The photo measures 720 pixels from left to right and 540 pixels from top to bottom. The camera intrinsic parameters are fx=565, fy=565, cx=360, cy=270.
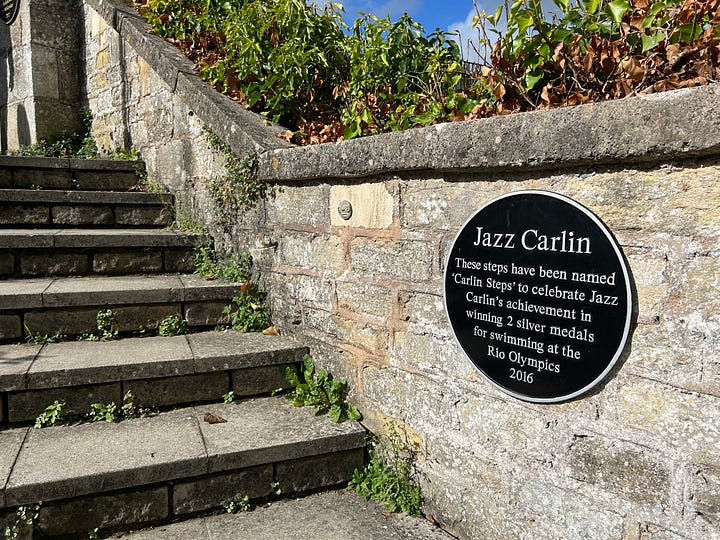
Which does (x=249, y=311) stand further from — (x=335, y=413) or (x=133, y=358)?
(x=335, y=413)

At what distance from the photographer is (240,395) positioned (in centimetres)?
311

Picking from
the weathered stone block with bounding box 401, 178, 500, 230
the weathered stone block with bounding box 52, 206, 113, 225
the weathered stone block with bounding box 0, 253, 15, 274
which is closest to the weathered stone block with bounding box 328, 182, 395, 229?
the weathered stone block with bounding box 401, 178, 500, 230

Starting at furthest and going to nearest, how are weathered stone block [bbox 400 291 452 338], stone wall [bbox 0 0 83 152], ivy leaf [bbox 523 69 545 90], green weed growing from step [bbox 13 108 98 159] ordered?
stone wall [bbox 0 0 83 152], green weed growing from step [bbox 13 108 98 159], weathered stone block [bbox 400 291 452 338], ivy leaf [bbox 523 69 545 90]

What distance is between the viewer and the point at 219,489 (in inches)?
98.8

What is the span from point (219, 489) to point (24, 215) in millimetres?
2849

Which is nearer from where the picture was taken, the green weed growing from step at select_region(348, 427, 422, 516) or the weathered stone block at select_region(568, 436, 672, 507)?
the weathered stone block at select_region(568, 436, 672, 507)

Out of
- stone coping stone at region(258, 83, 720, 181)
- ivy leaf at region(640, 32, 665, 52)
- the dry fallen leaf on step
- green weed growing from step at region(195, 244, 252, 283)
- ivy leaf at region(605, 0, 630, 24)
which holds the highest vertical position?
ivy leaf at region(605, 0, 630, 24)

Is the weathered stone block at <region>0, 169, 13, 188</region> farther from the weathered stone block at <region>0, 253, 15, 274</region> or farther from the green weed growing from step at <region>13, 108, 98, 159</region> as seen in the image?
the green weed growing from step at <region>13, 108, 98, 159</region>

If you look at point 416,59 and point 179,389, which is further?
point 416,59

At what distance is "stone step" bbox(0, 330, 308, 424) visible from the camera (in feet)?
8.88

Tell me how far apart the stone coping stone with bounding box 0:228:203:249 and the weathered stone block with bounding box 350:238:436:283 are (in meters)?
1.76

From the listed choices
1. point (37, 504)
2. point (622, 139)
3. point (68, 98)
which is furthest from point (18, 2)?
point (622, 139)

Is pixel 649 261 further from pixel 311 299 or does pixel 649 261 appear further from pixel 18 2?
pixel 18 2

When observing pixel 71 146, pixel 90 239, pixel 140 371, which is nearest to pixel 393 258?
pixel 140 371
